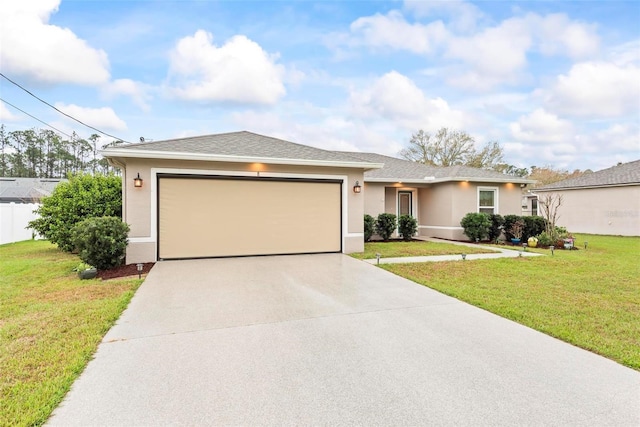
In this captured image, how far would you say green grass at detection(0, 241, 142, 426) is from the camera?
2.29 m

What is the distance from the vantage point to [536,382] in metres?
2.53

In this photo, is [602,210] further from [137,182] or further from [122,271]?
[122,271]

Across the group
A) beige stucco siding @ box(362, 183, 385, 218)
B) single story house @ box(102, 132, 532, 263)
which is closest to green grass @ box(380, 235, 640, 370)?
single story house @ box(102, 132, 532, 263)

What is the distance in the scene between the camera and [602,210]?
57.7 feet

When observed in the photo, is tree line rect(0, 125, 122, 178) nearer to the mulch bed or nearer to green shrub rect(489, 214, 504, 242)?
the mulch bed

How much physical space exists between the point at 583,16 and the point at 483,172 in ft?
19.9

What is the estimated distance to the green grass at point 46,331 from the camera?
7.50ft

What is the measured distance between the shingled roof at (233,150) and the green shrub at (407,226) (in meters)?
4.23

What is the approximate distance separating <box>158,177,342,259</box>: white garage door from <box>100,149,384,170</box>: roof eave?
62 cm

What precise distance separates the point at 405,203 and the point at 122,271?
11.4m

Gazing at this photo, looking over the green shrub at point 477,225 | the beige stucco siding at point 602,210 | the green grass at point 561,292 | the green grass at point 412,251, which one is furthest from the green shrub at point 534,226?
the beige stucco siding at point 602,210

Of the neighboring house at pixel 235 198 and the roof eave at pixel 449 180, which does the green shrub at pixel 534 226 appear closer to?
the roof eave at pixel 449 180

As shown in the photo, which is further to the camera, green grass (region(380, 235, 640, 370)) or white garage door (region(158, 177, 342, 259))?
white garage door (region(158, 177, 342, 259))

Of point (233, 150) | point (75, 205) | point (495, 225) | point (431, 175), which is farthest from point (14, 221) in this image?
point (495, 225)
